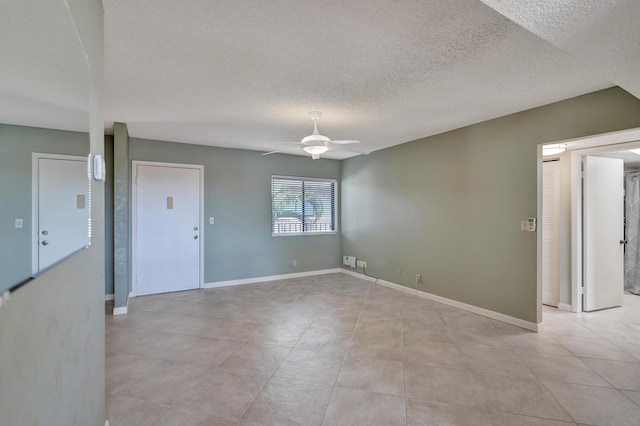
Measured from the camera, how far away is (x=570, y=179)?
4293 millimetres

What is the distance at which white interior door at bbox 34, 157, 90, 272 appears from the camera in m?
0.78

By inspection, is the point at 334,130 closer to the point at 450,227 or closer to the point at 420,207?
the point at 420,207

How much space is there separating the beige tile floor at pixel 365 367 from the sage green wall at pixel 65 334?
927mm

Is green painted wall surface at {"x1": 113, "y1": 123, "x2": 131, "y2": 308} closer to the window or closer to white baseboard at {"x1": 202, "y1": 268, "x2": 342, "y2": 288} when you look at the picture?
white baseboard at {"x1": 202, "y1": 268, "x2": 342, "y2": 288}

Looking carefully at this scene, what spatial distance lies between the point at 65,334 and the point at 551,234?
538cm

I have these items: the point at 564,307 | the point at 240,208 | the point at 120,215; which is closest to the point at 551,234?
the point at 564,307

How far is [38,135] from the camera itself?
729 millimetres

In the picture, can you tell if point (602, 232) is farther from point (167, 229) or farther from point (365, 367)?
point (167, 229)

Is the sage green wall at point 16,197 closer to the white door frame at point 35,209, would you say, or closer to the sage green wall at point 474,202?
the white door frame at point 35,209

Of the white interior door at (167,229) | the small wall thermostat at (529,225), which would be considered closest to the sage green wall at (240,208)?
the white interior door at (167,229)

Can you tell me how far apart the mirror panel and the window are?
5.03 m

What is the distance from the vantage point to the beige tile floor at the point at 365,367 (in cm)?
209

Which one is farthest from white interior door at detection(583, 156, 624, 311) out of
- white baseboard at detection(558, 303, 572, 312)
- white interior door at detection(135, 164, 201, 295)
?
white interior door at detection(135, 164, 201, 295)

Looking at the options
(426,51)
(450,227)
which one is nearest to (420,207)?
(450,227)
